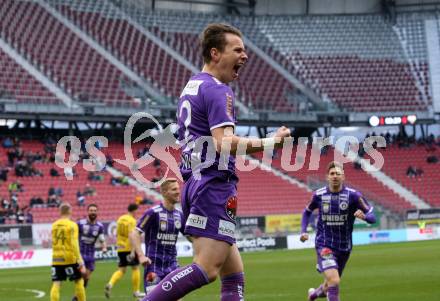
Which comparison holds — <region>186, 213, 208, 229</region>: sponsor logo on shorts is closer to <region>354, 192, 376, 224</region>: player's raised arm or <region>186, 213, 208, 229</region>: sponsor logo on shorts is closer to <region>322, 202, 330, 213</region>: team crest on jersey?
<region>354, 192, 376, 224</region>: player's raised arm

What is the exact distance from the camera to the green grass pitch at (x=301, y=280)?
1848 centimetres

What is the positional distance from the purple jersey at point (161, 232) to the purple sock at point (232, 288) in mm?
6425

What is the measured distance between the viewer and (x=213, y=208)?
6.84 meters

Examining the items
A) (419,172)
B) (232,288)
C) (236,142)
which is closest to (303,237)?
(232,288)

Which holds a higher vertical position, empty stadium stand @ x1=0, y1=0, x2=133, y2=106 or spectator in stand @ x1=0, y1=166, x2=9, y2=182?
empty stadium stand @ x1=0, y1=0, x2=133, y2=106

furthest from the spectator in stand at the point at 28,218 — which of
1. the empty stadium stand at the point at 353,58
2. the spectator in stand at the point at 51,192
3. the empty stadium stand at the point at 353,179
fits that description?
the empty stadium stand at the point at 353,58

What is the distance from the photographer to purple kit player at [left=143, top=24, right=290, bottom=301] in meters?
6.60

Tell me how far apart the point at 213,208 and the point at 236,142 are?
613 millimetres

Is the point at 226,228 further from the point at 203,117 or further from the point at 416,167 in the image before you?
the point at 416,167

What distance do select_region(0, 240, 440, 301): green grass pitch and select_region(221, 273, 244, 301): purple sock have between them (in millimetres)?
9909

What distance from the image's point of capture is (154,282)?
13070 mm

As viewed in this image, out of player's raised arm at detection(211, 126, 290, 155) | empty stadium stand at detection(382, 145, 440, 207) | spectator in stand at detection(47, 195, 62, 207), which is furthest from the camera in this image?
empty stadium stand at detection(382, 145, 440, 207)

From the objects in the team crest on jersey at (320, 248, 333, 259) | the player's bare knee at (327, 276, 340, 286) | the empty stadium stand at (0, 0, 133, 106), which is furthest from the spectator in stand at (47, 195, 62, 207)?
the player's bare knee at (327, 276, 340, 286)

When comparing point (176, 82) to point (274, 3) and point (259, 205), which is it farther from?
point (274, 3)
